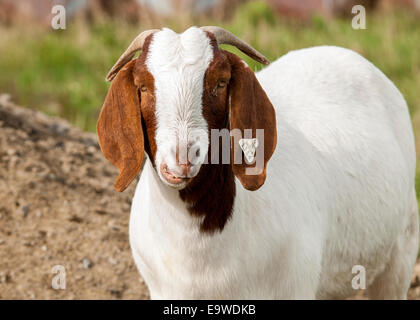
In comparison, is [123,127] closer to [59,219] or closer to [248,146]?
[248,146]

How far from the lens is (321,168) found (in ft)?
12.5

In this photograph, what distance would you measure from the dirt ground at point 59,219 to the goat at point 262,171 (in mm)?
1288

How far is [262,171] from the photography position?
120 inches

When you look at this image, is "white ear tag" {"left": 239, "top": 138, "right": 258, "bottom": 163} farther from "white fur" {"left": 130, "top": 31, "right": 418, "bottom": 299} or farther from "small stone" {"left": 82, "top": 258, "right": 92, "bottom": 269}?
"small stone" {"left": 82, "top": 258, "right": 92, "bottom": 269}

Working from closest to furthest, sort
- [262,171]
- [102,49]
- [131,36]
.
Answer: [262,171] → [102,49] → [131,36]

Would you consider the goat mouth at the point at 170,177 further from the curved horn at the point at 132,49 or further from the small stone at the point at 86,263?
the small stone at the point at 86,263

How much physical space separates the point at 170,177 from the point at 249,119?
0.45 metres

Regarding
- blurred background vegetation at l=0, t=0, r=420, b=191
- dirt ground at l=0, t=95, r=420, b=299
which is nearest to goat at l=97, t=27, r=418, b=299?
dirt ground at l=0, t=95, r=420, b=299

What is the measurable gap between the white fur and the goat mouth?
12 centimetres

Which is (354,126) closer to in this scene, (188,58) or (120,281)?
(188,58)

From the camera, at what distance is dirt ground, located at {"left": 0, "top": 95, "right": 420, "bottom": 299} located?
4.75 m

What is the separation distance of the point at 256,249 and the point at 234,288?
0.19m

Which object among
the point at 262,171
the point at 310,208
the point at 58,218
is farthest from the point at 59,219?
the point at 262,171

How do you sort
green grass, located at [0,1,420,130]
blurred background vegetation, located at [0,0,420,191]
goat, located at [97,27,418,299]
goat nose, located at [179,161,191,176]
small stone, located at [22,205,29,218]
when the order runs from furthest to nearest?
blurred background vegetation, located at [0,0,420,191], green grass, located at [0,1,420,130], small stone, located at [22,205,29,218], goat, located at [97,27,418,299], goat nose, located at [179,161,191,176]
